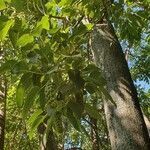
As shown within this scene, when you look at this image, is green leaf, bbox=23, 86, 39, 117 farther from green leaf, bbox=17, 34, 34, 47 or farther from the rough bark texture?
the rough bark texture

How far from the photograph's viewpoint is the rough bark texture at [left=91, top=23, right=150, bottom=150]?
2.57m

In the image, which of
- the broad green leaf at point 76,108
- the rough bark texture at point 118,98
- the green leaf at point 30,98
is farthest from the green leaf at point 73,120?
the rough bark texture at point 118,98

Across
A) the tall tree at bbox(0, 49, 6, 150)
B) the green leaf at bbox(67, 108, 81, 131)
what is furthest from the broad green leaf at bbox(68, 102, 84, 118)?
the tall tree at bbox(0, 49, 6, 150)

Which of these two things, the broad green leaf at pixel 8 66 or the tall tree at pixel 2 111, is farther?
the tall tree at pixel 2 111

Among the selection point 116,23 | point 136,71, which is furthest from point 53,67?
point 136,71

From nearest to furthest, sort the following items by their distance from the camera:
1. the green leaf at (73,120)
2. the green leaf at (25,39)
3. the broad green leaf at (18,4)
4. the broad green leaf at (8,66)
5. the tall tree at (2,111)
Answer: the green leaf at (73,120), the broad green leaf at (8,66), the green leaf at (25,39), the broad green leaf at (18,4), the tall tree at (2,111)

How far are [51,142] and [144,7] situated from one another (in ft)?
15.8

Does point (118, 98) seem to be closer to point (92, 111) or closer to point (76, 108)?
point (92, 111)

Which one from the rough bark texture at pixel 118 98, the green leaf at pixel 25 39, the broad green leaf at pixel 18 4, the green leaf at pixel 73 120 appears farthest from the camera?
the rough bark texture at pixel 118 98

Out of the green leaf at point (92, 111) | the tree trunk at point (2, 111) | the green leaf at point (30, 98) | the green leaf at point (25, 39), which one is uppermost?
the tree trunk at point (2, 111)

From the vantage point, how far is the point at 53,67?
1.88 metres

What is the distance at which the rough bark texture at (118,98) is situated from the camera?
2568 mm

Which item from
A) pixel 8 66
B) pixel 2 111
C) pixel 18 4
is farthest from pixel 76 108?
pixel 2 111

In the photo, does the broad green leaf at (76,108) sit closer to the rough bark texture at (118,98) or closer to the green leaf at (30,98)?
the green leaf at (30,98)
